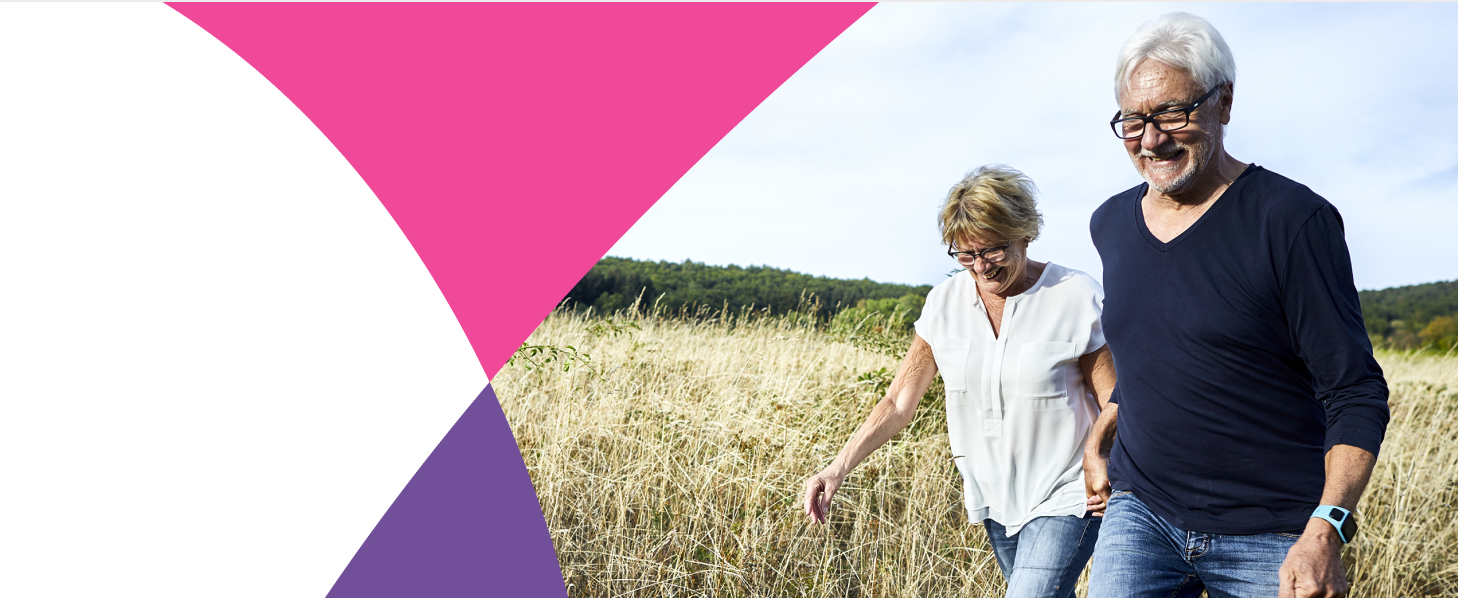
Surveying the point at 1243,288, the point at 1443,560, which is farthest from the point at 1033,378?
the point at 1443,560

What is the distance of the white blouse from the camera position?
2.28 m

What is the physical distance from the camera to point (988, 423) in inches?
94.0

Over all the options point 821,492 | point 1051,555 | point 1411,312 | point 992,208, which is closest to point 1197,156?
point 992,208

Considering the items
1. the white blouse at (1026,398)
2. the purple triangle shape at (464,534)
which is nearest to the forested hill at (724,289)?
the purple triangle shape at (464,534)

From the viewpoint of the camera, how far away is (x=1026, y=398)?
2.32m

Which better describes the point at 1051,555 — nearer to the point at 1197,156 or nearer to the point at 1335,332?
the point at 1335,332

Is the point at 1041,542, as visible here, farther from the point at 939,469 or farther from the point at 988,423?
the point at 939,469

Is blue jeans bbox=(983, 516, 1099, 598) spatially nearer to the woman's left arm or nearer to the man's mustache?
the woman's left arm

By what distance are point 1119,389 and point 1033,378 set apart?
0.26 metres

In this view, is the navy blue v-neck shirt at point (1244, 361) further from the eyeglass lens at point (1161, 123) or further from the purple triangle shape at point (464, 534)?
the purple triangle shape at point (464, 534)

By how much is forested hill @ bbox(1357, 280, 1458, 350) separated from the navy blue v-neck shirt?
2306cm

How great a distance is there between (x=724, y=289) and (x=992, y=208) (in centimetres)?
769

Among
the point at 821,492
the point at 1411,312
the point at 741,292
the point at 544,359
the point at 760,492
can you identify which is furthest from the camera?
Answer: the point at 1411,312

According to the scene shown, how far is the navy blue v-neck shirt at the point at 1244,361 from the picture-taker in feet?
5.19
